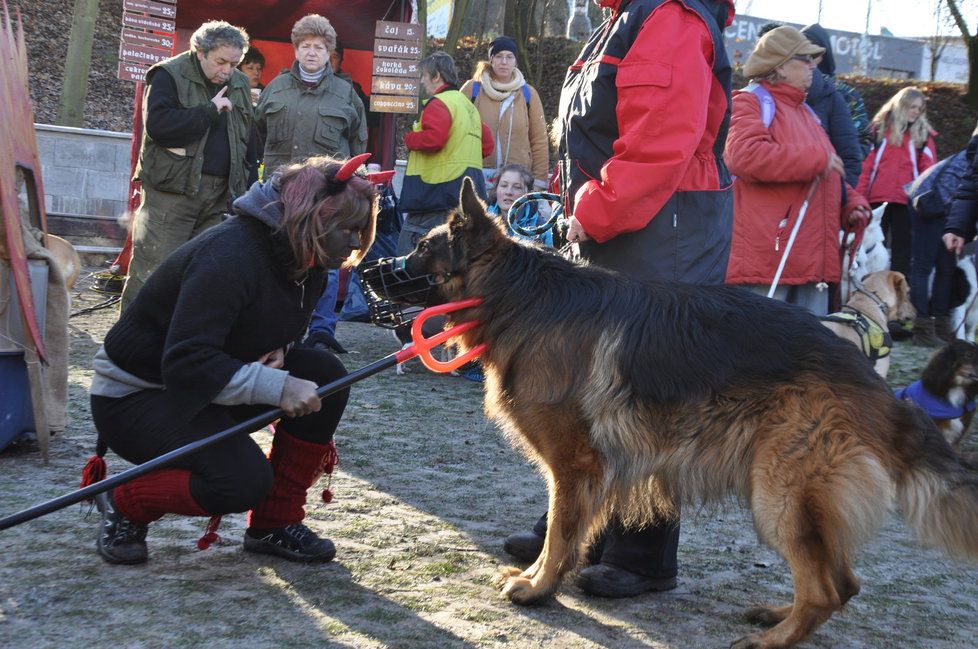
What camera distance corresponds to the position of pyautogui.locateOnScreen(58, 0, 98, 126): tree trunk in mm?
14383

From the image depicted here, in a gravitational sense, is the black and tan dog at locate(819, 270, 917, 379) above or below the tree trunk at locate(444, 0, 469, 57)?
below

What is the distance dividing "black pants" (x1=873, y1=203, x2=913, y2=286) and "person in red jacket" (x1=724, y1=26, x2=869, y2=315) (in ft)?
18.6

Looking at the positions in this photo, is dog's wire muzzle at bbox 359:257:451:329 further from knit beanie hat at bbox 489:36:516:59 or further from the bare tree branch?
the bare tree branch

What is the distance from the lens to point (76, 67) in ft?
47.6

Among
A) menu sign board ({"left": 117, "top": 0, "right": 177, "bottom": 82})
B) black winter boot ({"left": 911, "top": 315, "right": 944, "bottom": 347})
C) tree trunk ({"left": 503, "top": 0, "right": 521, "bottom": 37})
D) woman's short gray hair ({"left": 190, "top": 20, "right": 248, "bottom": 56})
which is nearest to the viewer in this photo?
woman's short gray hair ({"left": 190, "top": 20, "right": 248, "bottom": 56})

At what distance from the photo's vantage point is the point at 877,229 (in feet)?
32.1

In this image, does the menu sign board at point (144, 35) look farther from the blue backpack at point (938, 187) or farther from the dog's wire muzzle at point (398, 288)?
the blue backpack at point (938, 187)

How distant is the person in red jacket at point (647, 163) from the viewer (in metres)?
3.18

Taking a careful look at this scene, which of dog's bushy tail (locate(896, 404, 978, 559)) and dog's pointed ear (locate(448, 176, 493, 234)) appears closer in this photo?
dog's bushy tail (locate(896, 404, 978, 559))

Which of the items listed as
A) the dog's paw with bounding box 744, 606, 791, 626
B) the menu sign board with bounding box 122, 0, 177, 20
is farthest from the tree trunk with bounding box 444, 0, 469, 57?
the dog's paw with bounding box 744, 606, 791, 626

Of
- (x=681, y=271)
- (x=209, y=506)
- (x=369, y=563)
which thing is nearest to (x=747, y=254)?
(x=681, y=271)

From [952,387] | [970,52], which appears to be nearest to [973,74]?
[970,52]

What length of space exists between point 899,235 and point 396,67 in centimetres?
575

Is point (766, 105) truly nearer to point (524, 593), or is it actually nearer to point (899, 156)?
point (524, 593)
